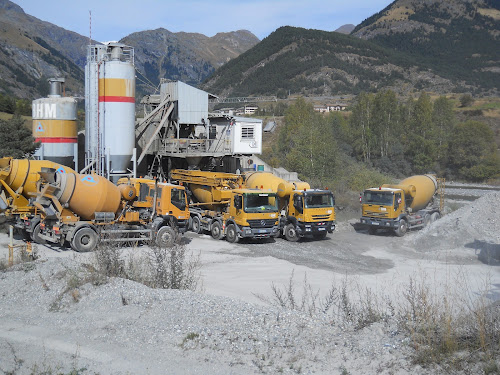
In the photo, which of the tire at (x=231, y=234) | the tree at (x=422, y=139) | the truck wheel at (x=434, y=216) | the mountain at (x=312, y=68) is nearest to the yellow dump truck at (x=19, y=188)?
the tire at (x=231, y=234)

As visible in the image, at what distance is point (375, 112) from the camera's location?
205 ft

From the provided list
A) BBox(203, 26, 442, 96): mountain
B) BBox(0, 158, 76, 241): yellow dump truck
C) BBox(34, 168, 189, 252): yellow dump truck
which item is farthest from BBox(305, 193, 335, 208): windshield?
BBox(203, 26, 442, 96): mountain

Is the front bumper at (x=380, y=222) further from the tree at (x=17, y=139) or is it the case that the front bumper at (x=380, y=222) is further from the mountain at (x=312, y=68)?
the mountain at (x=312, y=68)

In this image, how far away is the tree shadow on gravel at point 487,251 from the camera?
68.6ft

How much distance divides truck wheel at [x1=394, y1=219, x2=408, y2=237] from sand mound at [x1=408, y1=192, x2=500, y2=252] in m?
0.90

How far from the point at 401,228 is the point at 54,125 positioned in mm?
19353

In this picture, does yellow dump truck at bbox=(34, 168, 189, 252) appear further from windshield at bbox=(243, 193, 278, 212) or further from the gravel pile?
the gravel pile

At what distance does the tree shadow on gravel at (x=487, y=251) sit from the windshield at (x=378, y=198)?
445cm

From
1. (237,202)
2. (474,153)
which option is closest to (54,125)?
(237,202)

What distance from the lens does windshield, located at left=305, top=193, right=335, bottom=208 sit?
928 inches

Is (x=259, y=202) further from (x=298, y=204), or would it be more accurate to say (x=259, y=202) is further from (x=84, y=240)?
(x=84, y=240)

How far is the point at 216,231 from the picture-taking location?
23938 millimetres

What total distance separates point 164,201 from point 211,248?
2762mm

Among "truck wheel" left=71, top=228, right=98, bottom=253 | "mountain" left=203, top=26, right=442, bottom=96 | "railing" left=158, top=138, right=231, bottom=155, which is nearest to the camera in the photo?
"truck wheel" left=71, top=228, right=98, bottom=253
